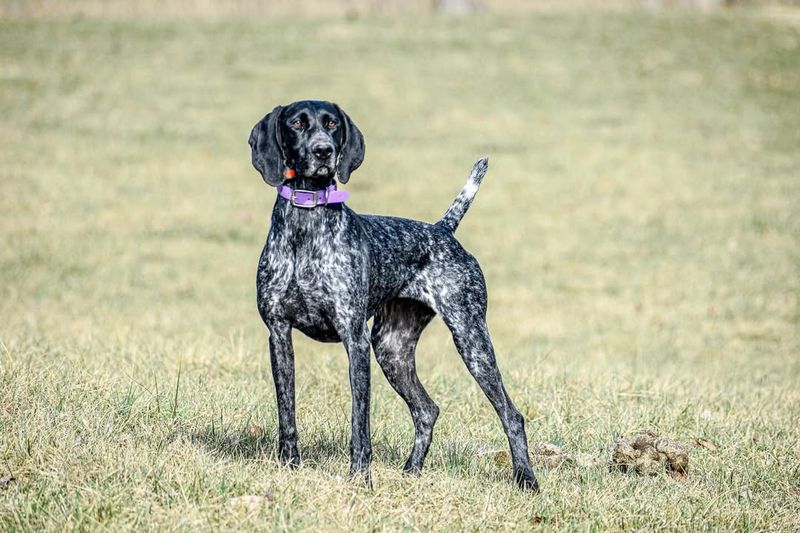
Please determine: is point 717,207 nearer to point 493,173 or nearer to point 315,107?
point 493,173

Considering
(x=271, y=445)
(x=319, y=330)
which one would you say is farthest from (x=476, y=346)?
Answer: (x=271, y=445)

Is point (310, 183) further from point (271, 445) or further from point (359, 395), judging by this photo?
point (271, 445)

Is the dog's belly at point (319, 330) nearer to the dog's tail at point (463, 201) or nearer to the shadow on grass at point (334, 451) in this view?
the shadow on grass at point (334, 451)

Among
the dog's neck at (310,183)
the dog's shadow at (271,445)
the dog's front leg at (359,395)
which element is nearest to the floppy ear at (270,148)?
the dog's neck at (310,183)

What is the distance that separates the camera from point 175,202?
17.8 meters

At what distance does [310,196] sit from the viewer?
19.1ft

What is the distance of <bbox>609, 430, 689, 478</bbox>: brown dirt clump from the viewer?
651 cm

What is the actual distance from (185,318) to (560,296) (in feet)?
16.7

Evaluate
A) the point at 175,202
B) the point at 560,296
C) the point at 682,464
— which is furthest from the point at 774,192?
the point at 682,464

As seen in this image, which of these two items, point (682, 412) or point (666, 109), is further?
point (666, 109)

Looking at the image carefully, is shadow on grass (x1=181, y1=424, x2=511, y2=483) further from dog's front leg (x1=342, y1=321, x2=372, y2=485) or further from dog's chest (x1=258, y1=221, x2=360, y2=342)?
dog's chest (x1=258, y1=221, x2=360, y2=342)

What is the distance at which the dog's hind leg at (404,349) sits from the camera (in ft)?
21.7

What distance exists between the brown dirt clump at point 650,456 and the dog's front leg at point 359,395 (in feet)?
5.63

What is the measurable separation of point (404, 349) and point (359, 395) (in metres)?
0.86
